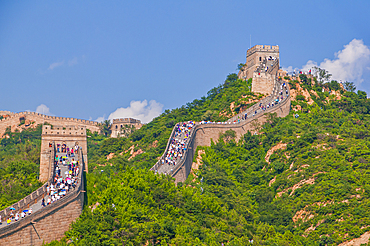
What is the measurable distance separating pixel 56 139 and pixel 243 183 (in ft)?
64.8

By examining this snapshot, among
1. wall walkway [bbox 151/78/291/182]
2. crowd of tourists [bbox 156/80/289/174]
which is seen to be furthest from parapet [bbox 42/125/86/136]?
crowd of tourists [bbox 156/80/289/174]

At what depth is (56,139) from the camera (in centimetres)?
4659

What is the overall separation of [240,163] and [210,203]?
44.1 ft

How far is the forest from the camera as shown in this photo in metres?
40.0

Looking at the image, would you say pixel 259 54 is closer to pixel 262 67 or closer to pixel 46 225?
pixel 262 67

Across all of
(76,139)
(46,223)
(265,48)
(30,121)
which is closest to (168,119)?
(265,48)

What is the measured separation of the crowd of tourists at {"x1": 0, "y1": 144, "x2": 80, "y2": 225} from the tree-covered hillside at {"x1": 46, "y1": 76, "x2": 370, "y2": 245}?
2282 millimetres

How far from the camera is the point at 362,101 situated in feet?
237

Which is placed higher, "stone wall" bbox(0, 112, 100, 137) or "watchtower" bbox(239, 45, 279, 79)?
"watchtower" bbox(239, 45, 279, 79)

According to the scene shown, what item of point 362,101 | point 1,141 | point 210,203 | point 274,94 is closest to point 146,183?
point 210,203

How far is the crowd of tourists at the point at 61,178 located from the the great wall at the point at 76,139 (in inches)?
16.5

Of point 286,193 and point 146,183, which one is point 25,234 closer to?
point 146,183

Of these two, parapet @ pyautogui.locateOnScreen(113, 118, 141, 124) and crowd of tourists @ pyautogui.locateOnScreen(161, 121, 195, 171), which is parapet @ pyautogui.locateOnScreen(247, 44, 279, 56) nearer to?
crowd of tourists @ pyautogui.locateOnScreen(161, 121, 195, 171)

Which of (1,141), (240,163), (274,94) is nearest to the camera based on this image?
(240,163)
